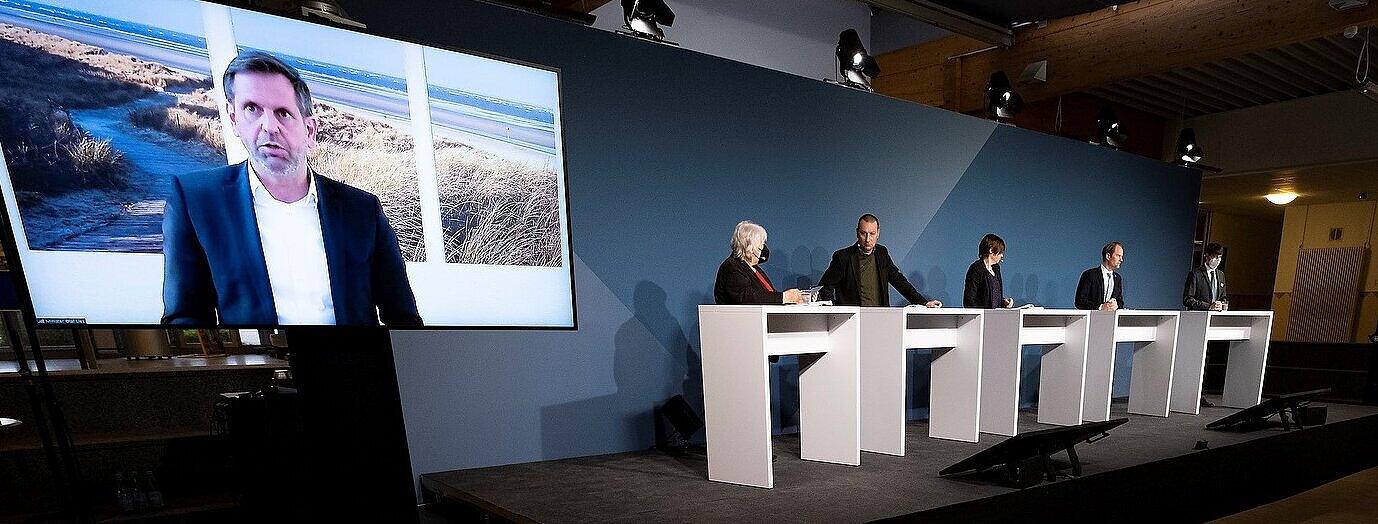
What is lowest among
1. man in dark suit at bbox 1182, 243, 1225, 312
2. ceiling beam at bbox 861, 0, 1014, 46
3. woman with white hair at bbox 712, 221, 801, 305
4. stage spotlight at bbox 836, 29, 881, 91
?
man in dark suit at bbox 1182, 243, 1225, 312

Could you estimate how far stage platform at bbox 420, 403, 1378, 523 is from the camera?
290 centimetres

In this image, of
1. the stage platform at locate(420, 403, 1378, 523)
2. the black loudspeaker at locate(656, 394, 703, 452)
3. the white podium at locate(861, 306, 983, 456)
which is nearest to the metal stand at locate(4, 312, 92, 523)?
the stage platform at locate(420, 403, 1378, 523)

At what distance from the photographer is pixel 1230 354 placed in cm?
658

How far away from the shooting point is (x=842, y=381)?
3.71 m

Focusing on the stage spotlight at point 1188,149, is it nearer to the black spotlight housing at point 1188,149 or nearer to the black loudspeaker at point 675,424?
the black spotlight housing at point 1188,149

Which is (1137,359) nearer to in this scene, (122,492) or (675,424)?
(675,424)

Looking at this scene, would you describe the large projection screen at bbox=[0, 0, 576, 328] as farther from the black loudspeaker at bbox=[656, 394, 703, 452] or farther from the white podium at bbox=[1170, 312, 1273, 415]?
the white podium at bbox=[1170, 312, 1273, 415]

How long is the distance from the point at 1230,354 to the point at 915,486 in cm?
495

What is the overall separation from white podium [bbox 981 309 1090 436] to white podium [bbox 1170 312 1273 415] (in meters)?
1.47

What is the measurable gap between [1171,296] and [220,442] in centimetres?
947

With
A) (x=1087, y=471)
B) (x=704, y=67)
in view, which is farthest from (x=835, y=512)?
(x=704, y=67)

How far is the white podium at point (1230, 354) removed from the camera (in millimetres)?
5910

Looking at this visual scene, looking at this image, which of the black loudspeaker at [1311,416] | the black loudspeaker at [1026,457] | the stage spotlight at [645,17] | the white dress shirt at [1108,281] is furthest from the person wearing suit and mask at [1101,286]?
the stage spotlight at [645,17]

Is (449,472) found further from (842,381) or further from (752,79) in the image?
(752,79)
